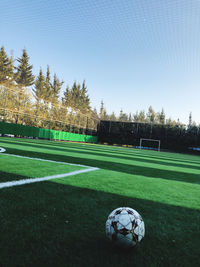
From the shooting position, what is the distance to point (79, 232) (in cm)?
176

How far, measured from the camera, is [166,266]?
1404mm

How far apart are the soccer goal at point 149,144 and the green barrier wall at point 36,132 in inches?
389

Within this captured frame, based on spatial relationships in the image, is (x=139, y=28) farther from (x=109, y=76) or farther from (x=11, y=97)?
(x=109, y=76)

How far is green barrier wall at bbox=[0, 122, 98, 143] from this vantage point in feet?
67.0

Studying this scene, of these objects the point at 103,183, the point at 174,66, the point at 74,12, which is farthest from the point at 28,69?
the point at 103,183

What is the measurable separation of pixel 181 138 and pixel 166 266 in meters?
32.4

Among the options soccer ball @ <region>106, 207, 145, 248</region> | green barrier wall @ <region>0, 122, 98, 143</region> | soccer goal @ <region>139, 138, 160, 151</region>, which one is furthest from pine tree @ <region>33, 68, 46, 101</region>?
soccer ball @ <region>106, 207, 145, 248</region>

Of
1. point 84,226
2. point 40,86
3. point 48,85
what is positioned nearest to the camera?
point 84,226

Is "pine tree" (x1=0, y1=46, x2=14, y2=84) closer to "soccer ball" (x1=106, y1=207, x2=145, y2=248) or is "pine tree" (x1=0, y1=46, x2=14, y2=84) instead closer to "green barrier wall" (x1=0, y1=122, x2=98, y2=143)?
"green barrier wall" (x1=0, y1=122, x2=98, y2=143)

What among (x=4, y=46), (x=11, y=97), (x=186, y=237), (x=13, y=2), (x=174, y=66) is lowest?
(x=186, y=237)

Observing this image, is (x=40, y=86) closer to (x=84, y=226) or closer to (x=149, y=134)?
(x=149, y=134)

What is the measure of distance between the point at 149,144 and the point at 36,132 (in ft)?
61.1

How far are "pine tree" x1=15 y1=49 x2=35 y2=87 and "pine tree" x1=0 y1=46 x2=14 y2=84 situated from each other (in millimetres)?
2145

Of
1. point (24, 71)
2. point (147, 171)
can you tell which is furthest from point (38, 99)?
point (147, 171)
